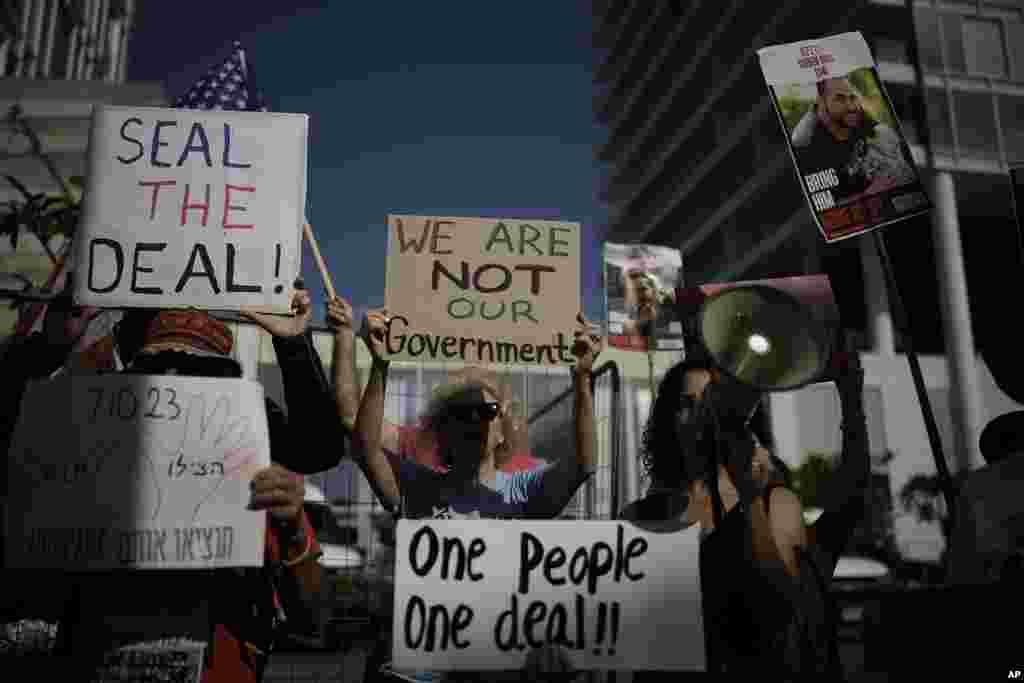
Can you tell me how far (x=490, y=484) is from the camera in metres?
2.97

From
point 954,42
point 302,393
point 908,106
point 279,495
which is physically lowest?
point 279,495

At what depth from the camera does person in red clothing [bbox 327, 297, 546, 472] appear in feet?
9.53

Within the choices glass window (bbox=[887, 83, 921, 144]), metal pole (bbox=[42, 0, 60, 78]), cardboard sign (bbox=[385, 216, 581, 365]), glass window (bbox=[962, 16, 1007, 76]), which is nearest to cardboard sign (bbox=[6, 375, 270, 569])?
cardboard sign (bbox=[385, 216, 581, 365])

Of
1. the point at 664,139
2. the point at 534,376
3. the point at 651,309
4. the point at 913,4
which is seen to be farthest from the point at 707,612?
the point at 664,139

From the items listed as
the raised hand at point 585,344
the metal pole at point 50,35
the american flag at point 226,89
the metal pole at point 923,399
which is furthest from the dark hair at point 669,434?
the metal pole at point 50,35

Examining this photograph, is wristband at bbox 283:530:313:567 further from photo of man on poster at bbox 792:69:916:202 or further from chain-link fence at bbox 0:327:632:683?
photo of man on poster at bbox 792:69:916:202

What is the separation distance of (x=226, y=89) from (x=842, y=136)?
106 inches

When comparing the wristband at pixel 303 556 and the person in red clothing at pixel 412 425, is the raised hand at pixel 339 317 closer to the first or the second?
A: the person in red clothing at pixel 412 425

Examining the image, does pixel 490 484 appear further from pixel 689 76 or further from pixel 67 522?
pixel 689 76

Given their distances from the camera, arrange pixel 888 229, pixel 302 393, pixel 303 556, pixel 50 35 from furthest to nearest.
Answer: pixel 50 35 → pixel 888 229 → pixel 302 393 → pixel 303 556

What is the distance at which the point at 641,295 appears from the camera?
693 centimetres

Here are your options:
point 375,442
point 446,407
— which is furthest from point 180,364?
point 446,407

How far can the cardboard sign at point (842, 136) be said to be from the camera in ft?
11.6

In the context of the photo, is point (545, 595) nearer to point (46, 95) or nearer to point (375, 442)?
point (375, 442)
